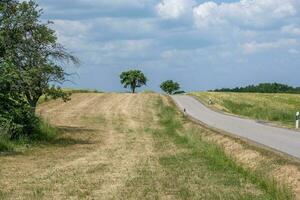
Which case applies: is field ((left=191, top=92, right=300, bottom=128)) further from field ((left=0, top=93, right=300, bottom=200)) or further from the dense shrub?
the dense shrub

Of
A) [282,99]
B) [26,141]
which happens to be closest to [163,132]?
[26,141]

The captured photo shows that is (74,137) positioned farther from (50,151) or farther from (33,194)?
(33,194)

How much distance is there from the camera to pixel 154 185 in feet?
46.1

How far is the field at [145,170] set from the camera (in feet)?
43.0

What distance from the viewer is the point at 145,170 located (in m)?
16.8

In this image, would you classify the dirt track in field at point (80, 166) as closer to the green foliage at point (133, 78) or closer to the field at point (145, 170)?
the field at point (145, 170)

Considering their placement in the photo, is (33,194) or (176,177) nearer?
(33,194)

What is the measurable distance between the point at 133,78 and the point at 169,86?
20.4 meters

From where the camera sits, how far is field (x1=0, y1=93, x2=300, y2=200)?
43.0 feet

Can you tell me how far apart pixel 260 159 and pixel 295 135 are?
378 inches

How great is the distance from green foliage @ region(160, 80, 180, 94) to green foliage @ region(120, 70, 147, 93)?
57.1 ft

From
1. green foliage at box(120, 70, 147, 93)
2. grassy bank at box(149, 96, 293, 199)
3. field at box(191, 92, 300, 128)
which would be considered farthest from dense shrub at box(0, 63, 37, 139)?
green foliage at box(120, 70, 147, 93)

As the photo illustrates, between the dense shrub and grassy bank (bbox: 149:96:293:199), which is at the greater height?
the dense shrub

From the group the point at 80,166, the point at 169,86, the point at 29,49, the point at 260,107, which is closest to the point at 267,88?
the point at 169,86
